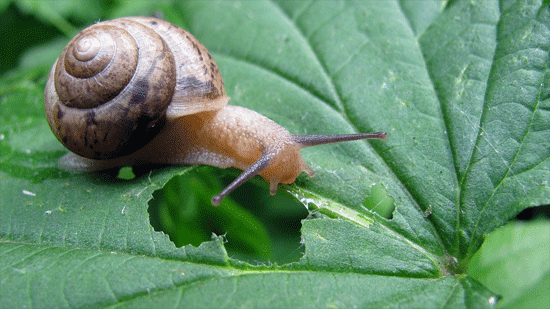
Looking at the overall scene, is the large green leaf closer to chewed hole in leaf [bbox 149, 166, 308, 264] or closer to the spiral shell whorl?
chewed hole in leaf [bbox 149, 166, 308, 264]

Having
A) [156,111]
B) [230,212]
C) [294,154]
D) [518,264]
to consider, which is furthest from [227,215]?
[518,264]

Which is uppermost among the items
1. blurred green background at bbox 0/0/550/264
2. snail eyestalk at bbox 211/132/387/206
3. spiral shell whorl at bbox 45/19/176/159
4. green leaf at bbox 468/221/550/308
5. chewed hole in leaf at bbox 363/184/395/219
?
spiral shell whorl at bbox 45/19/176/159

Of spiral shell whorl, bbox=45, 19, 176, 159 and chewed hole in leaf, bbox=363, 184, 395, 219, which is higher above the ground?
spiral shell whorl, bbox=45, 19, 176, 159

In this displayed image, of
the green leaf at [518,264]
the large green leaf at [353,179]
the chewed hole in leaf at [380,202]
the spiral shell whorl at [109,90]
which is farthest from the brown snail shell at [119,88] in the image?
the green leaf at [518,264]

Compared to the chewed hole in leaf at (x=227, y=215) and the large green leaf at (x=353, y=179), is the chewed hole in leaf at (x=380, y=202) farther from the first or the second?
the chewed hole in leaf at (x=227, y=215)

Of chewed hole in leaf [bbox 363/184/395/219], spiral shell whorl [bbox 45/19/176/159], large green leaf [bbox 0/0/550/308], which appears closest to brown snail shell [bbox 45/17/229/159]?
spiral shell whorl [bbox 45/19/176/159]

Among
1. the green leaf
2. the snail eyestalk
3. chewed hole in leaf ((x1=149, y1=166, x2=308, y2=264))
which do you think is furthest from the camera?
chewed hole in leaf ((x1=149, y1=166, x2=308, y2=264))

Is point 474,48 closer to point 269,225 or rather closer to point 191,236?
point 269,225

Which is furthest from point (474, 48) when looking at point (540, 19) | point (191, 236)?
point (191, 236)
